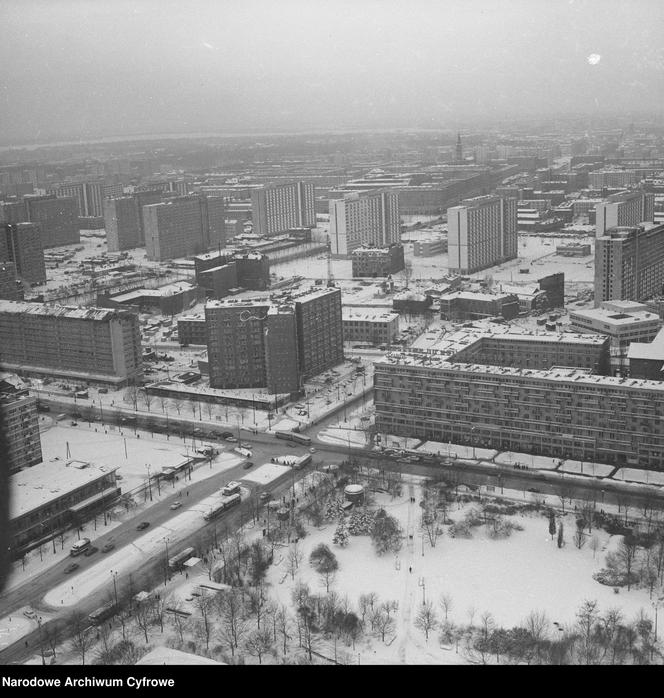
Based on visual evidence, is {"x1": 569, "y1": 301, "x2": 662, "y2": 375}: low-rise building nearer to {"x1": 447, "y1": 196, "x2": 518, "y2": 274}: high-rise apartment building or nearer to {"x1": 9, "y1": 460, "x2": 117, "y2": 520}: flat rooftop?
{"x1": 447, "y1": 196, "x2": 518, "y2": 274}: high-rise apartment building

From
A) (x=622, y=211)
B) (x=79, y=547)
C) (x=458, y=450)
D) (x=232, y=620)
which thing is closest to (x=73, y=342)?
(x=79, y=547)

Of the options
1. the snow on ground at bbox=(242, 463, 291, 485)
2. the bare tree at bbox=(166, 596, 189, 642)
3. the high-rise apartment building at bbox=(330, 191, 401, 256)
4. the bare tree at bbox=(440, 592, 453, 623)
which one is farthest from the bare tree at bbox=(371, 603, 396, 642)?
the high-rise apartment building at bbox=(330, 191, 401, 256)

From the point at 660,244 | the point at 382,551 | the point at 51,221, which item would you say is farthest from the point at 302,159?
the point at 382,551

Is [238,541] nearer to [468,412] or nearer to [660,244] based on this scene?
[468,412]

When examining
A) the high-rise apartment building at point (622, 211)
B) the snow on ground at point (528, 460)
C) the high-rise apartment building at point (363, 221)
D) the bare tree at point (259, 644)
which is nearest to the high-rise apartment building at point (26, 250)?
the high-rise apartment building at point (363, 221)

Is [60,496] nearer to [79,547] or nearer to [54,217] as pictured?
[79,547]

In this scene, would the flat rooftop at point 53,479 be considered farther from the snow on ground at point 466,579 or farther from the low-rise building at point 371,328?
the low-rise building at point 371,328

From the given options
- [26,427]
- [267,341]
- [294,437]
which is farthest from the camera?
[267,341]
